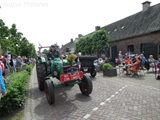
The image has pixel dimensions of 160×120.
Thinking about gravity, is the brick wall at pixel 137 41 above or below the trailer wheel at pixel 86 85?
above

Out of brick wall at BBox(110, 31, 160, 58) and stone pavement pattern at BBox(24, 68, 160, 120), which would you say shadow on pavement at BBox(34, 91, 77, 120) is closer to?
stone pavement pattern at BBox(24, 68, 160, 120)

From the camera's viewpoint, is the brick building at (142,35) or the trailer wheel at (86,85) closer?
the trailer wheel at (86,85)

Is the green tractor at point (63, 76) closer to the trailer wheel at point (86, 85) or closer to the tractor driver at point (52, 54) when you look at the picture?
the trailer wheel at point (86, 85)

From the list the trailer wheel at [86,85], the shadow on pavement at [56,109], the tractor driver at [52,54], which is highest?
the tractor driver at [52,54]

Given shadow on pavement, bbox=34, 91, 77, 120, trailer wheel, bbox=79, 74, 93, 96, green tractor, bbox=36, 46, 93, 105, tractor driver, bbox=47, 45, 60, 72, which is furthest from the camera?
tractor driver, bbox=47, 45, 60, 72

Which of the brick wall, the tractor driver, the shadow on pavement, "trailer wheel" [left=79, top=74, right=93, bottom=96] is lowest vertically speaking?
the shadow on pavement

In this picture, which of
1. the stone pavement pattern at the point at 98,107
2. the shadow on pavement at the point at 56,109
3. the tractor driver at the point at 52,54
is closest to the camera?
the stone pavement pattern at the point at 98,107

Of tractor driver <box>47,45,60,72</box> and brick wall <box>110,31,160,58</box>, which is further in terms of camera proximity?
brick wall <box>110,31,160,58</box>

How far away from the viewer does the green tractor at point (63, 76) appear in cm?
488

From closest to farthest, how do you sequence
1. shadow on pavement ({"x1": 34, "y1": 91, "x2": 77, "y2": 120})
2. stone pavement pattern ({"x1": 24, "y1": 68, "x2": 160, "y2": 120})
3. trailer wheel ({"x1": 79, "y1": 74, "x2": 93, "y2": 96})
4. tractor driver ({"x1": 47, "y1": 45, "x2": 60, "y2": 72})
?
stone pavement pattern ({"x1": 24, "y1": 68, "x2": 160, "y2": 120}), shadow on pavement ({"x1": 34, "y1": 91, "x2": 77, "y2": 120}), trailer wheel ({"x1": 79, "y1": 74, "x2": 93, "y2": 96}), tractor driver ({"x1": 47, "y1": 45, "x2": 60, "y2": 72})

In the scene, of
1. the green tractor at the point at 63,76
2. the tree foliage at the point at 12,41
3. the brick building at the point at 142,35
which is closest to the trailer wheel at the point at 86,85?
the green tractor at the point at 63,76

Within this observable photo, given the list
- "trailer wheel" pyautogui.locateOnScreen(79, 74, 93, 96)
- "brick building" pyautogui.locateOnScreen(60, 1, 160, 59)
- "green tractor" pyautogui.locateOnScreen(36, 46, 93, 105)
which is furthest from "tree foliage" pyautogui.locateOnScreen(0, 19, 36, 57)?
"brick building" pyautogui.locateOnScreen(60, 1, 160, 59)

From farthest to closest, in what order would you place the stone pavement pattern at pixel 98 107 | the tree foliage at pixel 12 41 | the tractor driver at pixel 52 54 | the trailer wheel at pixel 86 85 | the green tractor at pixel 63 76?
the tree foliage at pixel 12 41, the tractor driver at pixel 52 54, the trailer wheel at pixel 86 85, the green tractor at pixel 63 76, the stone pavement pattern at pixel 98 107

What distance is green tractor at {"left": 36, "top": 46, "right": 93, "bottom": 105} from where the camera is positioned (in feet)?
16.0
